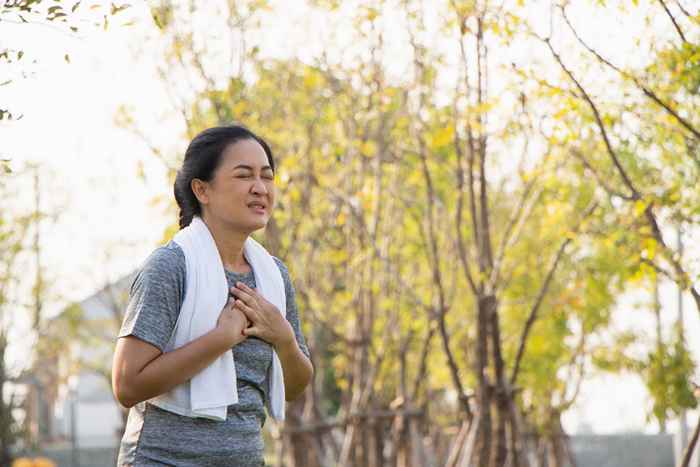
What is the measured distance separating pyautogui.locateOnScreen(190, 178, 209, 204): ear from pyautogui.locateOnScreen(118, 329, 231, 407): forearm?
0.52m

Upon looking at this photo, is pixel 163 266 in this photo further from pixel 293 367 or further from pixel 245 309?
pixel 293 367

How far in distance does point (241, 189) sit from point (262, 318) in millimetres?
412

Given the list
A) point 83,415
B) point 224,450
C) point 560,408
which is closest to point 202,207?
point 224,450

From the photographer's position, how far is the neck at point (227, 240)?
4.66 m

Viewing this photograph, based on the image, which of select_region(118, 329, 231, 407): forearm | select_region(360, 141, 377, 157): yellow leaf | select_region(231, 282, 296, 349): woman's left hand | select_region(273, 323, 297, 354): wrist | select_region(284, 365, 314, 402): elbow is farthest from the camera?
select_region(360, 141, 377, 157): yellow leaf

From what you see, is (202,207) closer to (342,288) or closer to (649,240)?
(649,240)

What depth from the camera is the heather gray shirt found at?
4332mm

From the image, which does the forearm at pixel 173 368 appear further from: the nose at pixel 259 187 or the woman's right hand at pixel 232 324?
the nose at pixel 259 187

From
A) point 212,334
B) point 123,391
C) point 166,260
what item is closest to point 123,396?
point 123,391

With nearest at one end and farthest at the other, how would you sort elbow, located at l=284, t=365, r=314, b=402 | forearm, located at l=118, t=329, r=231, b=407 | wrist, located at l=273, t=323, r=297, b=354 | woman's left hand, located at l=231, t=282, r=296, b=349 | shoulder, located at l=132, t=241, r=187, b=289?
forearm, located at l=118, t=329, r=231, b=407
shoulder, located at l=132, t=241, r=187, b=289
woman's left hand, located at l=231, t=282, r=296, b=349
wrist, located at l=273, t=323, r=297, b=354
elbow, located at l=284, t=365, r=314, b=402

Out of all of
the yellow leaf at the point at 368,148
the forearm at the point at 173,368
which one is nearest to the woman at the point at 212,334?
the forearm at the point at 173,368

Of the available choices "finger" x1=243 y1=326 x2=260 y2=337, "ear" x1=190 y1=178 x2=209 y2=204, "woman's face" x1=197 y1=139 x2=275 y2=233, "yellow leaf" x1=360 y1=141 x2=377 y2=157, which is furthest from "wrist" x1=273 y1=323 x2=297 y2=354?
"yellow leaf" x1=360 y1=141 x2=377 y2=157

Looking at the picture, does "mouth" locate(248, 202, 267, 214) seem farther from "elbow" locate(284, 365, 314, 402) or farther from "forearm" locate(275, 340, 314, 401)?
"elbow" locate(284, 365, 314, 402)

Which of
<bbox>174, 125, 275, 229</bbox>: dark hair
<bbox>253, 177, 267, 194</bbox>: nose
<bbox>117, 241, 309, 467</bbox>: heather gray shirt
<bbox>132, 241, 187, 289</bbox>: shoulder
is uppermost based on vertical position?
<bbox>174, 125, 275, 229</bbox>: dark hair
